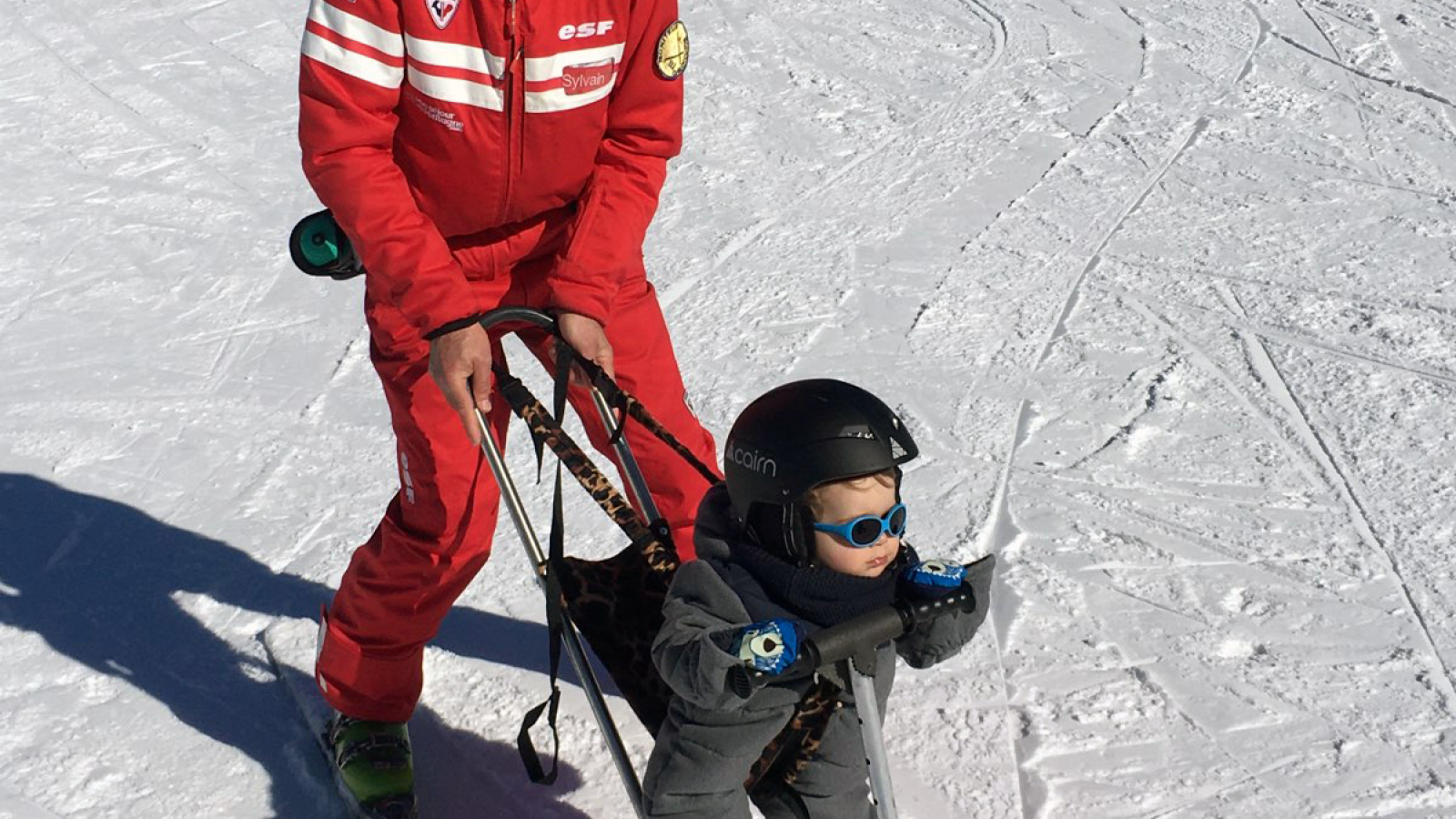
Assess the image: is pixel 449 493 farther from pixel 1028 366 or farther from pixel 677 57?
pixel 1028 366

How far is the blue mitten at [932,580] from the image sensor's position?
8.20ft

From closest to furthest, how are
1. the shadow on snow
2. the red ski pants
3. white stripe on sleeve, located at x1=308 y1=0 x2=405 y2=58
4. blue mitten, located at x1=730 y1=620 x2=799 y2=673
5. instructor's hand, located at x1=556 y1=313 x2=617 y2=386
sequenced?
blue mitten, located at x1=730 y1=620 x2=799 y2=673 < white stripe on sleeve, located at x1=308 y1=0 x2=405 y2=58 < instructor's hand, located at x1=556 y1=313 x2=617 y2=386 < the red ski pants < the shadow on snow

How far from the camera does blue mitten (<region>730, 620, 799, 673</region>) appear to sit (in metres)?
2.32

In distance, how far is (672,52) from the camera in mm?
3080

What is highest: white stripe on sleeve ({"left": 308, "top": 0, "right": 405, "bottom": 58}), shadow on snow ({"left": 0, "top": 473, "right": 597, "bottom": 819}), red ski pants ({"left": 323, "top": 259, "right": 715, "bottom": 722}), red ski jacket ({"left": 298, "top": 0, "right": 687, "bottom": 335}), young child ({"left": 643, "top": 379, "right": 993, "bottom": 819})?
white stripe on sleeve ({"left": 308, "top": 0, "right": 405, "bottom": 58})

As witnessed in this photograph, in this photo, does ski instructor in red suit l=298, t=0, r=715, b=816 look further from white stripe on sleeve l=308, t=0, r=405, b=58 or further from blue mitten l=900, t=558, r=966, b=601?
blue mitten l=900, t=558, r=966, b=601

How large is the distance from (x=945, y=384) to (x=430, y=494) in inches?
89.5

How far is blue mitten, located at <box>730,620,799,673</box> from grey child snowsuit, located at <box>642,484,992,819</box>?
14 centimetres

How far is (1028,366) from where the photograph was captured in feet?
17.0

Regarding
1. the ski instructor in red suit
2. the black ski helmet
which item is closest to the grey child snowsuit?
the black ski helmet

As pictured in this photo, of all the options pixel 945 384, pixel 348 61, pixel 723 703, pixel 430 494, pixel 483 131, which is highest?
pixel 348 61

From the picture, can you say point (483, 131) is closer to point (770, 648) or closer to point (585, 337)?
point (585, 337)

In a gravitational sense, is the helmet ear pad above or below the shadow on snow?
above

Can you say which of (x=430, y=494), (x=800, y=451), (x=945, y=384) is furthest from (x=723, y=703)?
(x=945, y=384)
